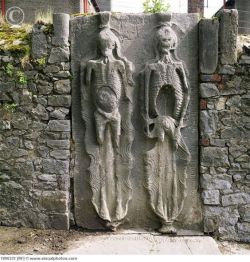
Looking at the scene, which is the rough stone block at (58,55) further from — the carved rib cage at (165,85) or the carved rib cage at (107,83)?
the carved rib cage at (165,85)

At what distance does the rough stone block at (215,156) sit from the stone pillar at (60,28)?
228cm

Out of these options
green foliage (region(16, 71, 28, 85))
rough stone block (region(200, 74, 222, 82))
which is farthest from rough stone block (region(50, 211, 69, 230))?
rough stone block (region(200, 74, 222, 82))

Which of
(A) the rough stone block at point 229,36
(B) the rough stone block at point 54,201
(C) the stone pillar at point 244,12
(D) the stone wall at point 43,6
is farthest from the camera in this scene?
(D) the stone wall at point 43,6

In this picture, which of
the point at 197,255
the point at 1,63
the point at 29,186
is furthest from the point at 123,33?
the point at 197,255

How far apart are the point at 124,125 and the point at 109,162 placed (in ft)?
1.70

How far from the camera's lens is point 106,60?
16.8ft

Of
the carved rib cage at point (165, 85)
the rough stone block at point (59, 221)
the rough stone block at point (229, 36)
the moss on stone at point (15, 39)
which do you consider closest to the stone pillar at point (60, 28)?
the moss on stone at point (15, 39)

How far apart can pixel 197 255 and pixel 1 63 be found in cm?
338

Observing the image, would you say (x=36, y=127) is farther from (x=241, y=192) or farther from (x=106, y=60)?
(x=241, y=192)

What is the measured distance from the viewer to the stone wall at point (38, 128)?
5.17 m

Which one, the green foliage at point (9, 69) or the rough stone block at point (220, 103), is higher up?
the green foliage at point (9, 69)

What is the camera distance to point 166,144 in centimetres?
526

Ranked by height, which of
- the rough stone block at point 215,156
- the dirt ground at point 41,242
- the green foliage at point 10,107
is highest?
the green foliage at point 10,107

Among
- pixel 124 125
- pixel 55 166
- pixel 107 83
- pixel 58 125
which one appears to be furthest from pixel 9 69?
pixel 124 125
